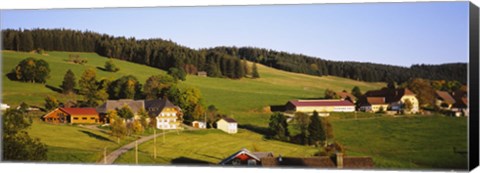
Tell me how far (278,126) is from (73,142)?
4051mm

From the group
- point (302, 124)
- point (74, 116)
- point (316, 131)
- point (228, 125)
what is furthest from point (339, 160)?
point (74, 116)

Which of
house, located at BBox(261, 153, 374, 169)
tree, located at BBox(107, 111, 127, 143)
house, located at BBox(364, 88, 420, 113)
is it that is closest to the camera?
house, located at BBox(261, 153, 374, 169)

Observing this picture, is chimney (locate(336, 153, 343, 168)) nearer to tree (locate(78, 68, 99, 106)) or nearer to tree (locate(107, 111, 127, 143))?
tree (locate(107, 111, 127, 143))

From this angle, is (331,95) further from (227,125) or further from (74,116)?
(74,116)

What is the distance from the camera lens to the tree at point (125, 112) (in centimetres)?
1667

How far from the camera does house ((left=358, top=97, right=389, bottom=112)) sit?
1545 centimetres

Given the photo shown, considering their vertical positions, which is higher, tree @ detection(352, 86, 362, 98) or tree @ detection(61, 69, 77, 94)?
tree @ detection(61, 69, 77, 94)

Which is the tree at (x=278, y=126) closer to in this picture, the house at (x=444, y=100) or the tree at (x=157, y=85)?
the tree at (x=157, y=85)

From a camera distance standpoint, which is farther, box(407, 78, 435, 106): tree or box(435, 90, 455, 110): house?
box(407, 78, 435, 106): tree

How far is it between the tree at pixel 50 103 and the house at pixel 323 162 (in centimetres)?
447

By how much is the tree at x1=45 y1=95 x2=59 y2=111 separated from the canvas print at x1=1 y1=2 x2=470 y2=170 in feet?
0.07

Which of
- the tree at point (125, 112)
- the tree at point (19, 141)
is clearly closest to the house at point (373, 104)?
the tree at point (125, 112)

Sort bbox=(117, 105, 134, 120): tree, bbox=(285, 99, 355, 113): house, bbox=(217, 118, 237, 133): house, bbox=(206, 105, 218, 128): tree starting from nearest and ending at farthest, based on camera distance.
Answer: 1. bbox=(285, 99, 355, 113): house
2. bbox=(217, 118, 237, 133): house
3. bbox=(206, 105, 218, 128): tree
4. bbox=(117, 105, 134, 120): tree

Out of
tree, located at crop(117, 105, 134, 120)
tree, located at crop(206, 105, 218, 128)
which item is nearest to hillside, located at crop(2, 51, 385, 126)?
tree, located at crop(206, 105, 218, 128)
